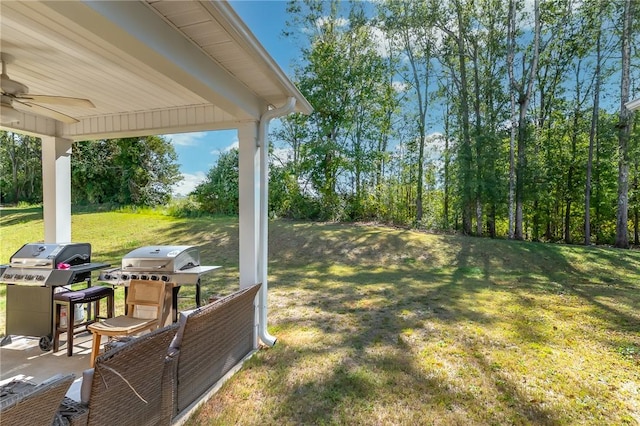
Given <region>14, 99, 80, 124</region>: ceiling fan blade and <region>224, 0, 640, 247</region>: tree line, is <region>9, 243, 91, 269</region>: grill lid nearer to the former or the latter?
<region>14, 99, 80, 124</region>: ceiling fan blade

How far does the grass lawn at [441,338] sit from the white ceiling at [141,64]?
2197mm

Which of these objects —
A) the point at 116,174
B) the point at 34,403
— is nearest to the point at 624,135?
the point at 34,403

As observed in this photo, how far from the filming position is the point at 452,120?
36.0 feet

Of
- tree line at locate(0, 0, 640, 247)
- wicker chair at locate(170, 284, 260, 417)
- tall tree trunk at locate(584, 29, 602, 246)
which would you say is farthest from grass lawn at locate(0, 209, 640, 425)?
tree line at locate(0, 0, 640, 247)

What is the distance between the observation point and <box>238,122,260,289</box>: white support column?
287 centimetres

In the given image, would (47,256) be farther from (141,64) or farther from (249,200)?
(141,64)

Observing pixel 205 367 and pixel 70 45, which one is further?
pixel 205 367

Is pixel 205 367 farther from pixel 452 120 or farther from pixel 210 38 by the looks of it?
pixel 452 120

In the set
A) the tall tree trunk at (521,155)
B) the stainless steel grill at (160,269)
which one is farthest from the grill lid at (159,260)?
the tall tree trunk at (521,155)

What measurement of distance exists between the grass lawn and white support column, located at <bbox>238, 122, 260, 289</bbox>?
2.72 ft

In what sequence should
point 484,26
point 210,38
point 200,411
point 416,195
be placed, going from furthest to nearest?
point 416,195
point 484,26
point 200,411
point 210,38

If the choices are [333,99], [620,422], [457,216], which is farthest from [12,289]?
[457,216]

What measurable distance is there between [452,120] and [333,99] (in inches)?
168

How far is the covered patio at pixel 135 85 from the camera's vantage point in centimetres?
153
